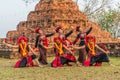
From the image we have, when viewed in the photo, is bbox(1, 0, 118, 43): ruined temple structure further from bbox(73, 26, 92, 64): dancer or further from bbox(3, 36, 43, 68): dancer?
bbox(3, 36, 43, 68): dancer

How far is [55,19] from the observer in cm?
2350

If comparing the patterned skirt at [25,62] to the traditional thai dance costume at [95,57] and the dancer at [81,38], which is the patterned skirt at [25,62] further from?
the traditional thai dance costume at [95,57]

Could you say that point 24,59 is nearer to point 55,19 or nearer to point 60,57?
point 60,57

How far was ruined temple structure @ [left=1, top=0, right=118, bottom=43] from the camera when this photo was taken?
916 inches

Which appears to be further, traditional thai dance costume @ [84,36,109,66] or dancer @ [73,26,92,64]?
dancer @ [73,26,92,64]

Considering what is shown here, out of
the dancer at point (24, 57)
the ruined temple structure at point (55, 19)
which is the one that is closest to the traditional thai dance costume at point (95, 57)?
the dancer at point (24, 57)

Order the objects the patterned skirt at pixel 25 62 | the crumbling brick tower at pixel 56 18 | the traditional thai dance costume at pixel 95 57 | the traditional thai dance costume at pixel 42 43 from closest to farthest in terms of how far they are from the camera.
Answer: the patterned skirt at pixel 25 62
the traditional thai dance costume at pixel 95 57
the traditional thai dance costume at pixel 42 43
the crumbling brick tower at pixel 56 18

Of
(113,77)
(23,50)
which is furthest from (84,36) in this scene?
(113,77)

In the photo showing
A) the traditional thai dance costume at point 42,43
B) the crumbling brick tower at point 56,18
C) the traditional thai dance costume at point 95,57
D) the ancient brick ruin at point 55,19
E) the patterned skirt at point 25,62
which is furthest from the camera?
the crumbling brick tower at point 56,18

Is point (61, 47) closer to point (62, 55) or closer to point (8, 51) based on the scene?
point (62, 55)

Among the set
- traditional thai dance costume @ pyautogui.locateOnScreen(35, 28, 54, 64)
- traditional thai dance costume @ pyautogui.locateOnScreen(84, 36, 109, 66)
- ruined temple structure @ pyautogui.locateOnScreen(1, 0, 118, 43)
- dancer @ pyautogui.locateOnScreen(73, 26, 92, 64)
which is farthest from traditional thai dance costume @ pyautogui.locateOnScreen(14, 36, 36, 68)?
ruined temple structure @ pyautogui.locateOnScreen(1, 0, 118, 43)

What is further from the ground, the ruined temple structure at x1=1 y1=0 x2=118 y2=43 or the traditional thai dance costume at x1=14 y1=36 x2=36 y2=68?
the ruined temple structure at x1=1 y1=0 x2=118 y2=43

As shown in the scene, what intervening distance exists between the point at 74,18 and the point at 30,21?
3.04 meters

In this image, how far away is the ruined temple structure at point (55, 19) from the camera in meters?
23.3
